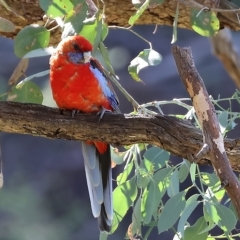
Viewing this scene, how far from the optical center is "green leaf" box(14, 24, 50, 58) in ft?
5.13

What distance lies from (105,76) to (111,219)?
437mm

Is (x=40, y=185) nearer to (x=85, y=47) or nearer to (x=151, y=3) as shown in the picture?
(x=85, y=47)

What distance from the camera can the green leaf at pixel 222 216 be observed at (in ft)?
5.03

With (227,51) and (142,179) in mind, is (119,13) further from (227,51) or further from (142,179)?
(142,179)

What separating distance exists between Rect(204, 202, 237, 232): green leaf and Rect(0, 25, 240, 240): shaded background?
8.28 feet

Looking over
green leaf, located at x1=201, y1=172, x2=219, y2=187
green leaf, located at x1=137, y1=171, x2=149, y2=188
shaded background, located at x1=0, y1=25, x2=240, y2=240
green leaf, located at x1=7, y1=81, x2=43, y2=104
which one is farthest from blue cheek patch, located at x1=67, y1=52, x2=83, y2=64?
shaded background, located at x1=0, y1=25, x2=240, y2=240

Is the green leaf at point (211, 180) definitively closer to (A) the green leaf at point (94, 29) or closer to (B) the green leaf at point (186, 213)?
(B) the green leaf at point (186, 213)

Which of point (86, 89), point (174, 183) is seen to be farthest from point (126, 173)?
point (86, 89)

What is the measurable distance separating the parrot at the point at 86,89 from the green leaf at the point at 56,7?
1.10ft

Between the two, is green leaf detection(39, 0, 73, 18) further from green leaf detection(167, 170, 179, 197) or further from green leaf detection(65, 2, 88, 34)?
green leaf detection(167, 170, 179, 197)

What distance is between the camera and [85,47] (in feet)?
6.09

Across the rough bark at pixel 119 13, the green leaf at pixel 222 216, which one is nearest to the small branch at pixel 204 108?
the green leaf at pixel 222 216

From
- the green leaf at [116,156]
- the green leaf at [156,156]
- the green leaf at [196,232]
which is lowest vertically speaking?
the green leaf at [196,232]

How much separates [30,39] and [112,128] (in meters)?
0.31
